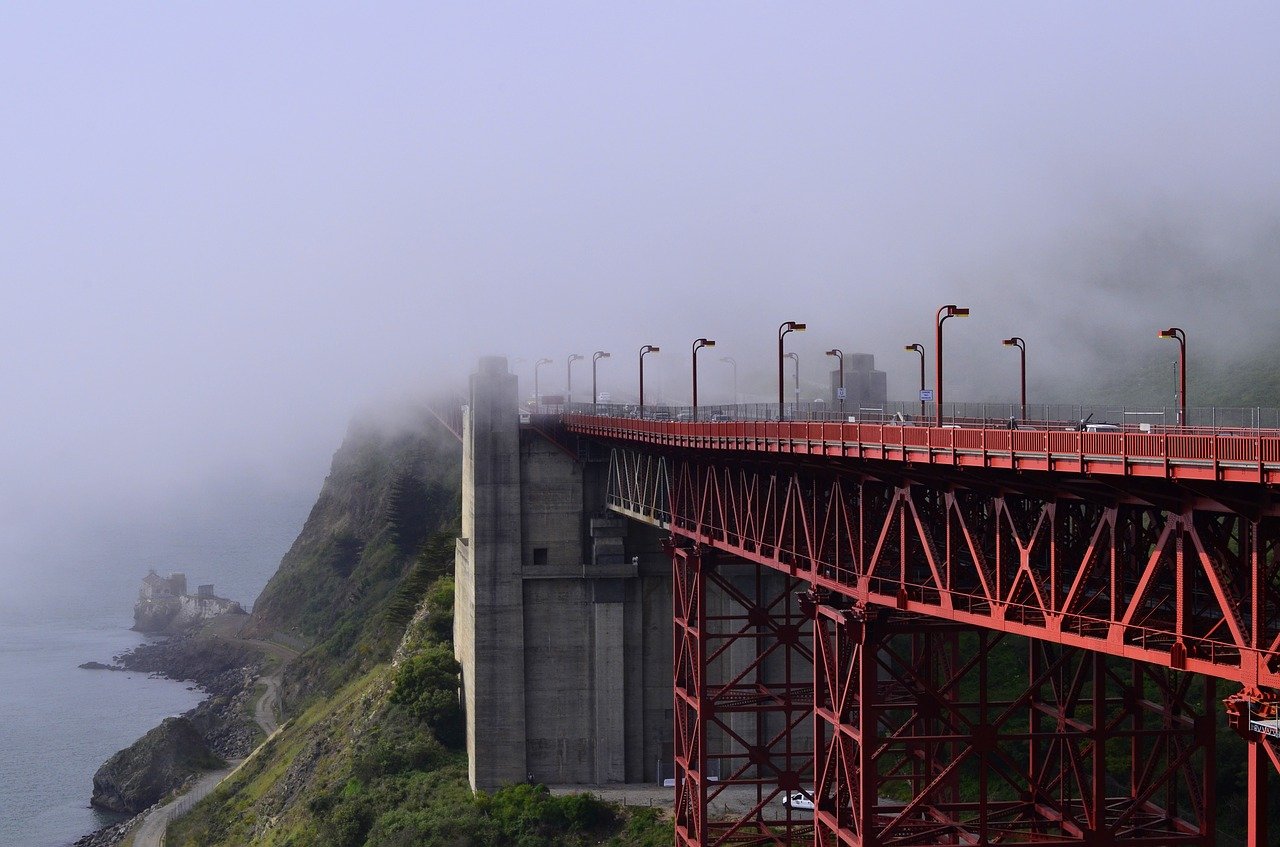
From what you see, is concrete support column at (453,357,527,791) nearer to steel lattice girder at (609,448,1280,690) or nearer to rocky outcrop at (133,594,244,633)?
steel lattice girder at (609,448,1280,690)

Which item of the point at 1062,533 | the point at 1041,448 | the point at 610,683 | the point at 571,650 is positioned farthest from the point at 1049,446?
the point at 571,650

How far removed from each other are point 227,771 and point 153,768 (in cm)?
543

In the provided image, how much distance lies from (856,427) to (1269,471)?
38.7 ft

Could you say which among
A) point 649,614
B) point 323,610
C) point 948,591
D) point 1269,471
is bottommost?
point 323,610

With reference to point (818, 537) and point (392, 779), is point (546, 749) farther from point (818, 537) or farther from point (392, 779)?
point (818, 537)

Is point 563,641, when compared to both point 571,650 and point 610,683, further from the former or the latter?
point 610,683

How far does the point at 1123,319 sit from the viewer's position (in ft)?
477

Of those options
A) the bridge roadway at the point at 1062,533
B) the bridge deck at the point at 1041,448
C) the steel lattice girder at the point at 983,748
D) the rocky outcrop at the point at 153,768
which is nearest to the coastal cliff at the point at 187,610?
the rocky outcrop at the point at 153,768

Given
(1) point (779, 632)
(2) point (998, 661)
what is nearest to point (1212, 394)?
(2) point (998, 661)

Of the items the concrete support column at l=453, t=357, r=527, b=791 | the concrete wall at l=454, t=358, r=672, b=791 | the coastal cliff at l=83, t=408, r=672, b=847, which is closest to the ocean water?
the coastal cliff at l=83, t=408, r=672, b=847

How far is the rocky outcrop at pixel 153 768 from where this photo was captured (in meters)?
95.1

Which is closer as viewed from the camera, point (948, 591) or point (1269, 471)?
point (1269, 471)

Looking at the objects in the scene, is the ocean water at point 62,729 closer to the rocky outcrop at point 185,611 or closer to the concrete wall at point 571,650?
the rocky outcrop at point 185,611

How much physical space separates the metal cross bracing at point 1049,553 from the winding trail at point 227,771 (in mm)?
51689
